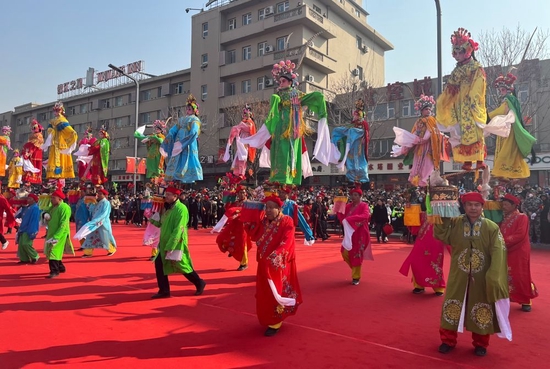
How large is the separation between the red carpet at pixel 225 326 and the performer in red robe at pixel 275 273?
0.77ft

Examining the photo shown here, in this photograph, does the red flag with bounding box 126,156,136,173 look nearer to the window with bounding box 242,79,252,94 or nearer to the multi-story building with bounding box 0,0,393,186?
the multi-story building with bounding box 0,0,393,186

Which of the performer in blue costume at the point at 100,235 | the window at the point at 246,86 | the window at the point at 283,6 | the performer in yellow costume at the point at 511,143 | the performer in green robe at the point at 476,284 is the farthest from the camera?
the window at the point at 246,86

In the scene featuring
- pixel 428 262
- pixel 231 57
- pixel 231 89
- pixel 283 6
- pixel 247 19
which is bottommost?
pixel 428 262

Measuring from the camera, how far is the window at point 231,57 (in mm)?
30778

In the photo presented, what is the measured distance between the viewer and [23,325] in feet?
14.7

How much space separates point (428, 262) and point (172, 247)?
3.75 metres

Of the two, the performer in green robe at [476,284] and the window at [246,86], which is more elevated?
the window at [246,86]

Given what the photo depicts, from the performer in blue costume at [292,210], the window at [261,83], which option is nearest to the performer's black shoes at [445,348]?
the performer in blue costume at [292,210]

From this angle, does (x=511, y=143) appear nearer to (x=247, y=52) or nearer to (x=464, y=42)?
(x=464, y=42)

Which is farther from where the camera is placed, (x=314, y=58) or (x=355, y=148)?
(x=314, y=58)

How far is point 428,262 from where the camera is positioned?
19.5ft

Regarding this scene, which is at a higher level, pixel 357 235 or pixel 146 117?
pixel 146 117

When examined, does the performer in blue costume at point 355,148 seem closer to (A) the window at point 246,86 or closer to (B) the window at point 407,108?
(B) the window at point 407,108

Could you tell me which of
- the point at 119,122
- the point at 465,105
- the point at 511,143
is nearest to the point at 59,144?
the point at 465,105
